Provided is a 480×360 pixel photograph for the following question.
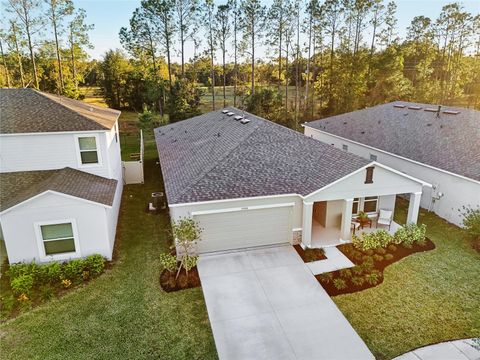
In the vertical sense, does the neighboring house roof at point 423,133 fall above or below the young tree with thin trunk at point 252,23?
below

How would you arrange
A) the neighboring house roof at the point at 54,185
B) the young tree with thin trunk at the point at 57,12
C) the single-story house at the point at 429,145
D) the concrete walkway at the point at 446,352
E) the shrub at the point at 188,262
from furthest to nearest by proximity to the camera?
the young tree with thin trunk at the point at 57,12, the single-story house at the point at 429,145, the neighboring house roof at the point at 54,185, the shrub at the point at 188,262, the concrete walkway at the point at 446,352

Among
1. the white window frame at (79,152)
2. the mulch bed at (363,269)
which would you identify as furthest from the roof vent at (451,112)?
the white window frame at (79,152)

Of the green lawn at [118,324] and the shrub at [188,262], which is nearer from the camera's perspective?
the green lawn at [118,324]

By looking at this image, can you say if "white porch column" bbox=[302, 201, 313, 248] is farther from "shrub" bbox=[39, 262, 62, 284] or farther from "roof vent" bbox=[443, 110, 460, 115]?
"roof vent" bbox=[443, 110, 460, 115]

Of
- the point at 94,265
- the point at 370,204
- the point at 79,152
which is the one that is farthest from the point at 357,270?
the point at 79,152

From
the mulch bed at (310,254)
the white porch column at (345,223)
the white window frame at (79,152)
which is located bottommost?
the mulch bed at (310,254)

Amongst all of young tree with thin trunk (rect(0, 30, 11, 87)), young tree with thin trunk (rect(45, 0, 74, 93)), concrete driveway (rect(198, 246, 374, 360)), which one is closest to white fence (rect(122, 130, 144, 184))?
concrete driveway (rect(198, 246, 374, 360))

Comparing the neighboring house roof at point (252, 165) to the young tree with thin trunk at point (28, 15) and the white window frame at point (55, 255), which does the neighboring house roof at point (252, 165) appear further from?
the young tree with thin trunk at point (28, 15)

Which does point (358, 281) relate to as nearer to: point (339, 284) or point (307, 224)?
point (339, 284)
